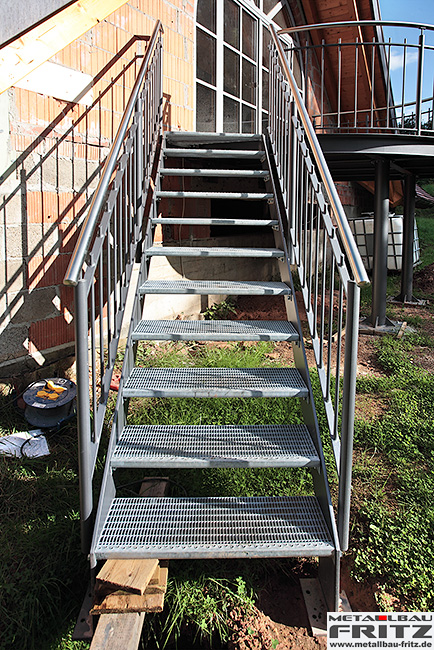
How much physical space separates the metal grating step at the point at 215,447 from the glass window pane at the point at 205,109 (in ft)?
13.7

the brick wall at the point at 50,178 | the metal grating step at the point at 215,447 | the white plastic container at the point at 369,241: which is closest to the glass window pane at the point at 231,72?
the brick wall at the point at 50,178

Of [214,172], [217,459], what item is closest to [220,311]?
[214,172]

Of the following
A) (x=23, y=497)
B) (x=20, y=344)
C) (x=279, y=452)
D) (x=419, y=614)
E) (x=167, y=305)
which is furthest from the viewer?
(x=167, y=305)

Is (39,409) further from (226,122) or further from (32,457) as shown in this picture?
(226,122)

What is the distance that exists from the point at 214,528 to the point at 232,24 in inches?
240

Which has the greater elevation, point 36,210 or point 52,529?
point 36,210

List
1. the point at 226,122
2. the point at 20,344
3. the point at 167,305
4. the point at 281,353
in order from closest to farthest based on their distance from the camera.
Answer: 1. the point at 20,344
2. the point at 281,353
3. the point at 167,305
4. the point at 226,122

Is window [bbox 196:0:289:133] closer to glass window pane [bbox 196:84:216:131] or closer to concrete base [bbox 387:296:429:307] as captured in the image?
glass window pane [bbox 196:84:216:131]

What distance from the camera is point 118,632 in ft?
5.33

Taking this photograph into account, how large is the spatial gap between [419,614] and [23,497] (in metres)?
1.84

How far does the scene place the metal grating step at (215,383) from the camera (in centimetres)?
235

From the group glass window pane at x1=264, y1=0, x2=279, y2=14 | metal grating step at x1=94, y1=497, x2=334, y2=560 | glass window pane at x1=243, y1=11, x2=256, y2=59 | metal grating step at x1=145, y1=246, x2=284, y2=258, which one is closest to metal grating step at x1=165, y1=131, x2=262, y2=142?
metal grating step at x1=145, y1=246, x2=284, y2=258

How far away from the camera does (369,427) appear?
3.09 meters

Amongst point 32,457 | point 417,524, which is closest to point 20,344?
point 32,457
